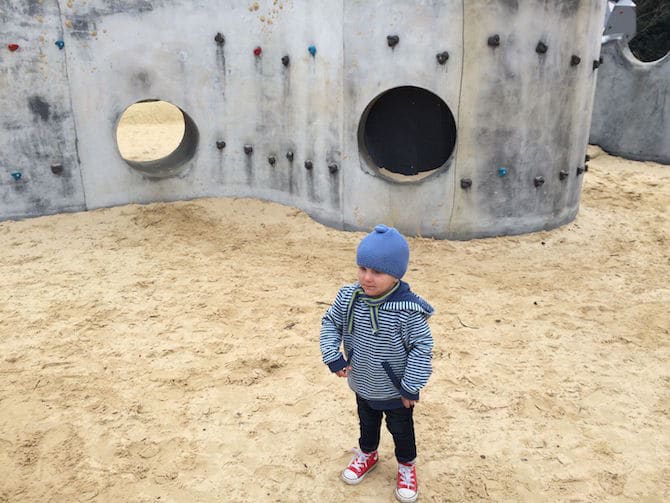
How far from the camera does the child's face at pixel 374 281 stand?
246 cm

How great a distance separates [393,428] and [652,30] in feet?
51.5

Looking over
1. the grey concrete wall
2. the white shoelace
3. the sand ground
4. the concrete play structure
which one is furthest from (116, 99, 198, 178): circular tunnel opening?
the grey concrete wall

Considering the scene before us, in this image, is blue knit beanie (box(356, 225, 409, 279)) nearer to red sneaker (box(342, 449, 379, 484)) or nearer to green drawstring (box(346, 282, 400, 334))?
green drawstring (box(346, 282, 400, 334))

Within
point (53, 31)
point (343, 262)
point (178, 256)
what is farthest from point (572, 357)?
point (53, 31)

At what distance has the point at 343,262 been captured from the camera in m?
5.59

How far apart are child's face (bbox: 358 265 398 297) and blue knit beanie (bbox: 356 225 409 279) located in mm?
25

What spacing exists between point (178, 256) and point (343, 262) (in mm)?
1539

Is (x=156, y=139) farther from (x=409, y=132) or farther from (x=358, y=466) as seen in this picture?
(x=358, y=466)

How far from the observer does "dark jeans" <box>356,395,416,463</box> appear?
269 cm

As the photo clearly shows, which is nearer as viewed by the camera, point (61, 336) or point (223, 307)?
point (61, 336)

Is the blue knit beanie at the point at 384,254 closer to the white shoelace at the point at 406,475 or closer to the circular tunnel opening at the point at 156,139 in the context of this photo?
the white shoelace at the point at 406,475

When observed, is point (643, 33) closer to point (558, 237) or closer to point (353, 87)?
point (558, 237)

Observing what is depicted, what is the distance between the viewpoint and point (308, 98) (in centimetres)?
605

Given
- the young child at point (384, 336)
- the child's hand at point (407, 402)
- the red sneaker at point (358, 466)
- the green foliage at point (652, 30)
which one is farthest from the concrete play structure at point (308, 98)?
the green foliage at point (652, 30)
